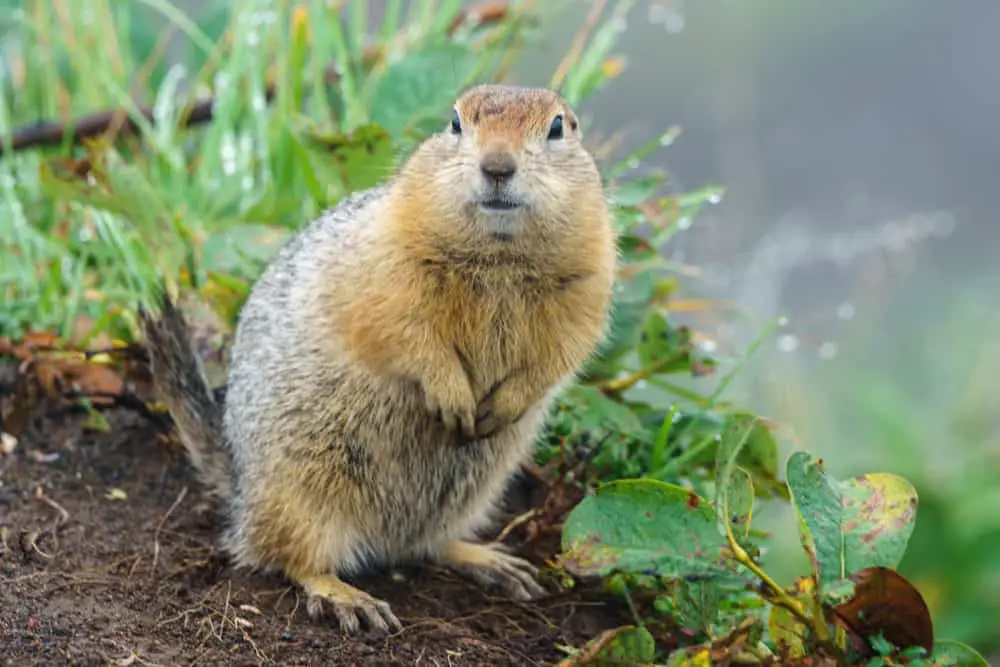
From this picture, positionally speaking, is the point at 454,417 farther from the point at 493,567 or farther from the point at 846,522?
the point at 846,522

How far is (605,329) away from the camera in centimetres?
332

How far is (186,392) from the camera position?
3584 mm

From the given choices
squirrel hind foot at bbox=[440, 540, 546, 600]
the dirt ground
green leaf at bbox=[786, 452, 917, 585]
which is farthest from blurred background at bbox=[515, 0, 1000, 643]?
green leaf at bbox=[786, 452, 917, 585]

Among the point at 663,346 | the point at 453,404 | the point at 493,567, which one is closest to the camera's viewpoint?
the point at 453,404

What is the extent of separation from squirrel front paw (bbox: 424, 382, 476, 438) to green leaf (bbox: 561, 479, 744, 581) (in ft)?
2.15

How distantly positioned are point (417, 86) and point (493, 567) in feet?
5.95

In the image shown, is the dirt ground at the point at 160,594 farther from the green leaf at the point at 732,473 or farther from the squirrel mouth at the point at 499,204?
the squirrel mouth at the point at 499,204

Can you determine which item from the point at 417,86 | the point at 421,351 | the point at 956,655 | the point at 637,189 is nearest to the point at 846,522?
the point at 956,655

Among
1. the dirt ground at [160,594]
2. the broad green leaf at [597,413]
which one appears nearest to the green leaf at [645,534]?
the dirt ground at [160,594]

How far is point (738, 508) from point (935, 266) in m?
3.76

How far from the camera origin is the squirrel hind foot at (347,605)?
2.98 metres

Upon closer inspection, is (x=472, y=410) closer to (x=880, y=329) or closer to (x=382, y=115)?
(x=382, y=115)

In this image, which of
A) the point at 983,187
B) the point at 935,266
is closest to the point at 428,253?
the point at 935,266

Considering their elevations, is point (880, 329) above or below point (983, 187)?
below
